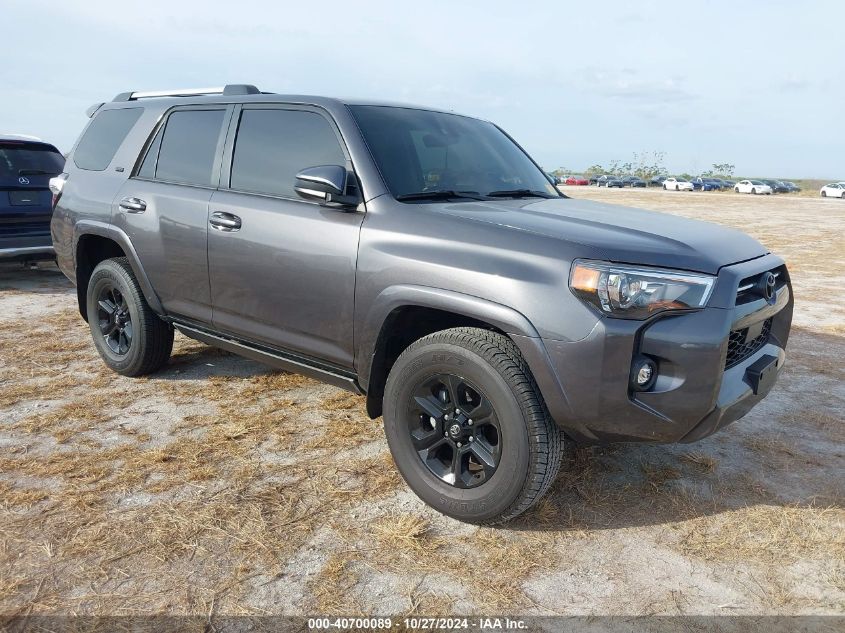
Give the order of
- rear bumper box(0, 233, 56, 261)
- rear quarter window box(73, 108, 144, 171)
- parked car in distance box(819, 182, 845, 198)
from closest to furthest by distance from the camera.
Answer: rear quarter window box(73, 108, 144, 171) < rear bumper box(0, 233, 56, 261) < parked car in distance box(819, 182, 845, 198)

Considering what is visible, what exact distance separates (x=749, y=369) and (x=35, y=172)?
8.19 metres

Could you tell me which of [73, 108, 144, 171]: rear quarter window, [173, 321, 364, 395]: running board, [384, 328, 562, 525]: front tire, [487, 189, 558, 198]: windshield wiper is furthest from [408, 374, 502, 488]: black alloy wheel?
[73, 108, 144, 171]: rear quarter window

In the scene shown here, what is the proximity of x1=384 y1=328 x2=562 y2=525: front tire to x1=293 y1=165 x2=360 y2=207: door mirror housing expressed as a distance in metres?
0.81

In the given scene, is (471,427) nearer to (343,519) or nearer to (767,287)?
(343,519)

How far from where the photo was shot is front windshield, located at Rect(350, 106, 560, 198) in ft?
11.1

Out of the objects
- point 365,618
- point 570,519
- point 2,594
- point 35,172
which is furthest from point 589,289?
point 35,172

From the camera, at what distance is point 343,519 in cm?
295

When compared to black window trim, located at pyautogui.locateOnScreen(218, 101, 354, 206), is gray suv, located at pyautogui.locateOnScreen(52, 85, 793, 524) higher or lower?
lower

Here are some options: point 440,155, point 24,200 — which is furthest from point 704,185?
point 440,155

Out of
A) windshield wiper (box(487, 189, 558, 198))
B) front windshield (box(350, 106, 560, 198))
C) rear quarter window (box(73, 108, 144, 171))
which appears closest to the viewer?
front windshield (box(350, 106, 560, 198))

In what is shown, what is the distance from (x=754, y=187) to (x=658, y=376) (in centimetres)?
6883

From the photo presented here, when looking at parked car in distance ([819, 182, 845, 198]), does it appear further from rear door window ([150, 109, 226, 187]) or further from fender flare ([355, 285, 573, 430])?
fender flare ([355, 285, 573, 430])

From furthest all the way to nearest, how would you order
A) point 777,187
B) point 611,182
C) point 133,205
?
point 611,182 → point 777,187 → point 133,205

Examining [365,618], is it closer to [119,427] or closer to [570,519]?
[570,519]
